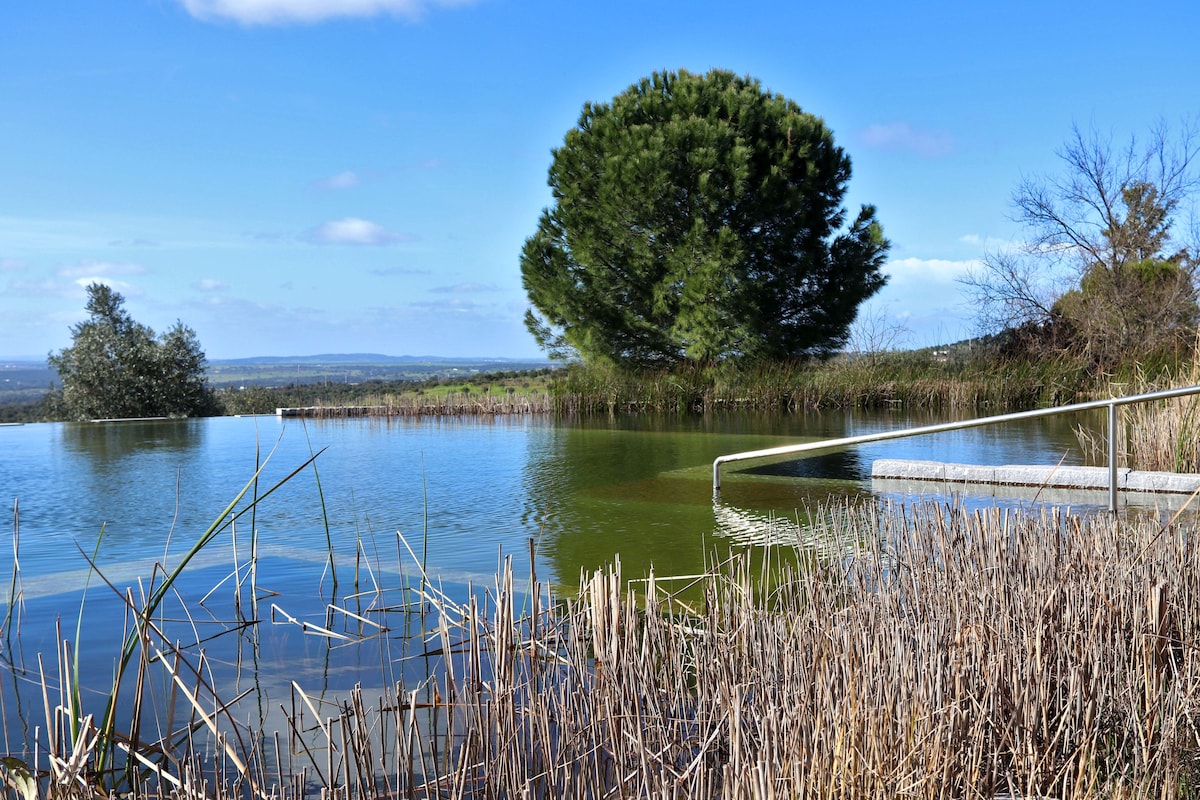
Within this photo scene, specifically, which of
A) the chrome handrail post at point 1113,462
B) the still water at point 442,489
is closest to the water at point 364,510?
the still water at point 442,489

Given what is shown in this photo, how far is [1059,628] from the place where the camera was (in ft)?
9.07

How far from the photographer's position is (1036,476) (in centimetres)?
648

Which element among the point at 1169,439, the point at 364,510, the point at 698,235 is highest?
the point at 698,235

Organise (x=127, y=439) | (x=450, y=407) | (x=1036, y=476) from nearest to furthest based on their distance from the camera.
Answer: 1. (x=1036, y=476)
2. (x=127, y=439)
3. (x=450, y=407)

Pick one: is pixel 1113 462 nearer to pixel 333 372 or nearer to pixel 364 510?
pixel 364 510

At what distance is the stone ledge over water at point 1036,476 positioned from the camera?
594cm

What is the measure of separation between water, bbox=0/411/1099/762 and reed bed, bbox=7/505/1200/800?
2.93 ft

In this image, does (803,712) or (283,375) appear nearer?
(803,712)

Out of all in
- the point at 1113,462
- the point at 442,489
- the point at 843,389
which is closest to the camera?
the point at 1113,462

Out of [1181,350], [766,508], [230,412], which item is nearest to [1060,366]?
[1181,350]

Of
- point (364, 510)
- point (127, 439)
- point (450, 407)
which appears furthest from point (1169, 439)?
point (450, 407)

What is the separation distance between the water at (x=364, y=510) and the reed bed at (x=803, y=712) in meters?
0.89

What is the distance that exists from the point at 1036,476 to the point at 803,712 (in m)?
5.09

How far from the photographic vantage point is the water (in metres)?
4.08
